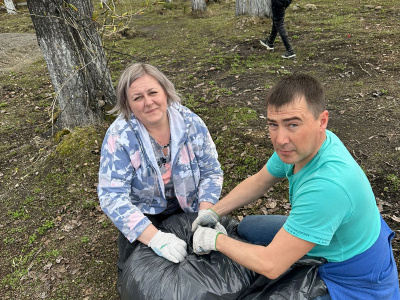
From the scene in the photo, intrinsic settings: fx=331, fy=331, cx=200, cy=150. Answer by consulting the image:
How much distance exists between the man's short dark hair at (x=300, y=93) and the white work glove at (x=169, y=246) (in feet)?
3.56

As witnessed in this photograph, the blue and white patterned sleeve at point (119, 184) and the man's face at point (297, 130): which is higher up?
the man's face at point (297, 130)

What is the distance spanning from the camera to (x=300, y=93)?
1.70 m

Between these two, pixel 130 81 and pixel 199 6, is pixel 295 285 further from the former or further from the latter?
pixel 199 6

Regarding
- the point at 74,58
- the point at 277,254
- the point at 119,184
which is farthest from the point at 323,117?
the point at 74,58

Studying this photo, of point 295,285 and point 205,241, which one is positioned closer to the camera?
point 295,285

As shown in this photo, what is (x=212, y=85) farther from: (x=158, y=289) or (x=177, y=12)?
(x=177, y=12)

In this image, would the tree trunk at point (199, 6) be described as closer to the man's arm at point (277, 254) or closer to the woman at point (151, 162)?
the woman at point (151, 162)

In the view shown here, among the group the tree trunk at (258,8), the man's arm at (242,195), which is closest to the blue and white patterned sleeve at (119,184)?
the man's arm at (242,195)

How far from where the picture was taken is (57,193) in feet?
12.2

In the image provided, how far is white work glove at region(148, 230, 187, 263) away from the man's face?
36.2 inches

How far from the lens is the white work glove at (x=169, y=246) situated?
83.1 inches

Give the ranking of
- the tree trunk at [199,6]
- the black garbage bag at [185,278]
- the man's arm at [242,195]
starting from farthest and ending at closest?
the tree trunk at [199,6] → the man's arm at [242,195] → the black garbage bag at [185,278]

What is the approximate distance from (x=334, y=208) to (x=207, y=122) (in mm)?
3245

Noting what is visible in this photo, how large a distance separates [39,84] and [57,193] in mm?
3981
